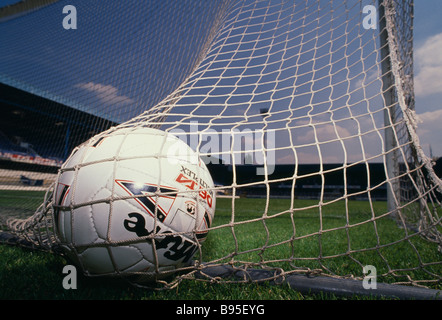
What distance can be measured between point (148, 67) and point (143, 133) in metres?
3.95

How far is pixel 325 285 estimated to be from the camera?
1424mm

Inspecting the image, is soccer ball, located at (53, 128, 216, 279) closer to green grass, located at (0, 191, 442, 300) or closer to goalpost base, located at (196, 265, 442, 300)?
green grass, located at (0, 191, 442, 300)

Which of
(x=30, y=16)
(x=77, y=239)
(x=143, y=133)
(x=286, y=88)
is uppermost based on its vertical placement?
(x=30, y=16)

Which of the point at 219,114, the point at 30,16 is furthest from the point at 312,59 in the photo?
the point at 30,16

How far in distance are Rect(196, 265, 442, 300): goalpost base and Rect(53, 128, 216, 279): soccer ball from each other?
0.25 m

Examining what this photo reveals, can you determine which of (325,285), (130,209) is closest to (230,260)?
(325,285)

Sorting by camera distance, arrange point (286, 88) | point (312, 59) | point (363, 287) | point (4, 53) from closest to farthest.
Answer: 1. point (363, 287)
2. point (286, 88)
3. point (312, 59)
4. point (4, 53)

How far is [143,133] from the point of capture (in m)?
1.70

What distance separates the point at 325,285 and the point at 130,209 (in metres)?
1.09

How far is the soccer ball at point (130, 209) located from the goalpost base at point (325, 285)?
25 cm

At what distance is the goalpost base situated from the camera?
4.35ft

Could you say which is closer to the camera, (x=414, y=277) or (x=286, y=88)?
(x=414, y=277)
